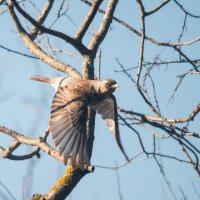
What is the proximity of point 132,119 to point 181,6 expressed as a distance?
3.90ft

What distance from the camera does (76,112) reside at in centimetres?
527

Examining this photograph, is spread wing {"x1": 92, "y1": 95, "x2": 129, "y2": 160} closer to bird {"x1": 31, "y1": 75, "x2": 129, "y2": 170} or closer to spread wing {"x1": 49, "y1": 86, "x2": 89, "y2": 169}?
bird {"x1": 31, "y1": 75, "x2": 129, "y2": 170}

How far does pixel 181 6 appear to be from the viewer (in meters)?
4.43

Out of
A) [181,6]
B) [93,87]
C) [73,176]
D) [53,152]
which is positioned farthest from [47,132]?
[181,6]

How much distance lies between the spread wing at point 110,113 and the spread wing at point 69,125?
0.23 metres

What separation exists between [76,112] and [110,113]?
48cm

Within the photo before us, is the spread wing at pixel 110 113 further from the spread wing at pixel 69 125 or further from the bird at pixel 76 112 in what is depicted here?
the spread wing at pixel 69 125

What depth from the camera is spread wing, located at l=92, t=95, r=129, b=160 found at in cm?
529

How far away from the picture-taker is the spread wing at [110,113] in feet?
17.3

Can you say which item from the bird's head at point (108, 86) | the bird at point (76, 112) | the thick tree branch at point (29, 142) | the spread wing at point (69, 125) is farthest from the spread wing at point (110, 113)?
the thick tree branch at point (29, 142)

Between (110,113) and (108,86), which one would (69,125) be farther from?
(108,86)

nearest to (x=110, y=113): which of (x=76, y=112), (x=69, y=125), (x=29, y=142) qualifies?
(x=76, y=112)

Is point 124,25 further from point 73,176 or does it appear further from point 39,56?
point 73,176

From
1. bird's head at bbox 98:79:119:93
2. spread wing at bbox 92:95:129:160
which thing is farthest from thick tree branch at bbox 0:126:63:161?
bird's head at bbox 98:79:119:93
